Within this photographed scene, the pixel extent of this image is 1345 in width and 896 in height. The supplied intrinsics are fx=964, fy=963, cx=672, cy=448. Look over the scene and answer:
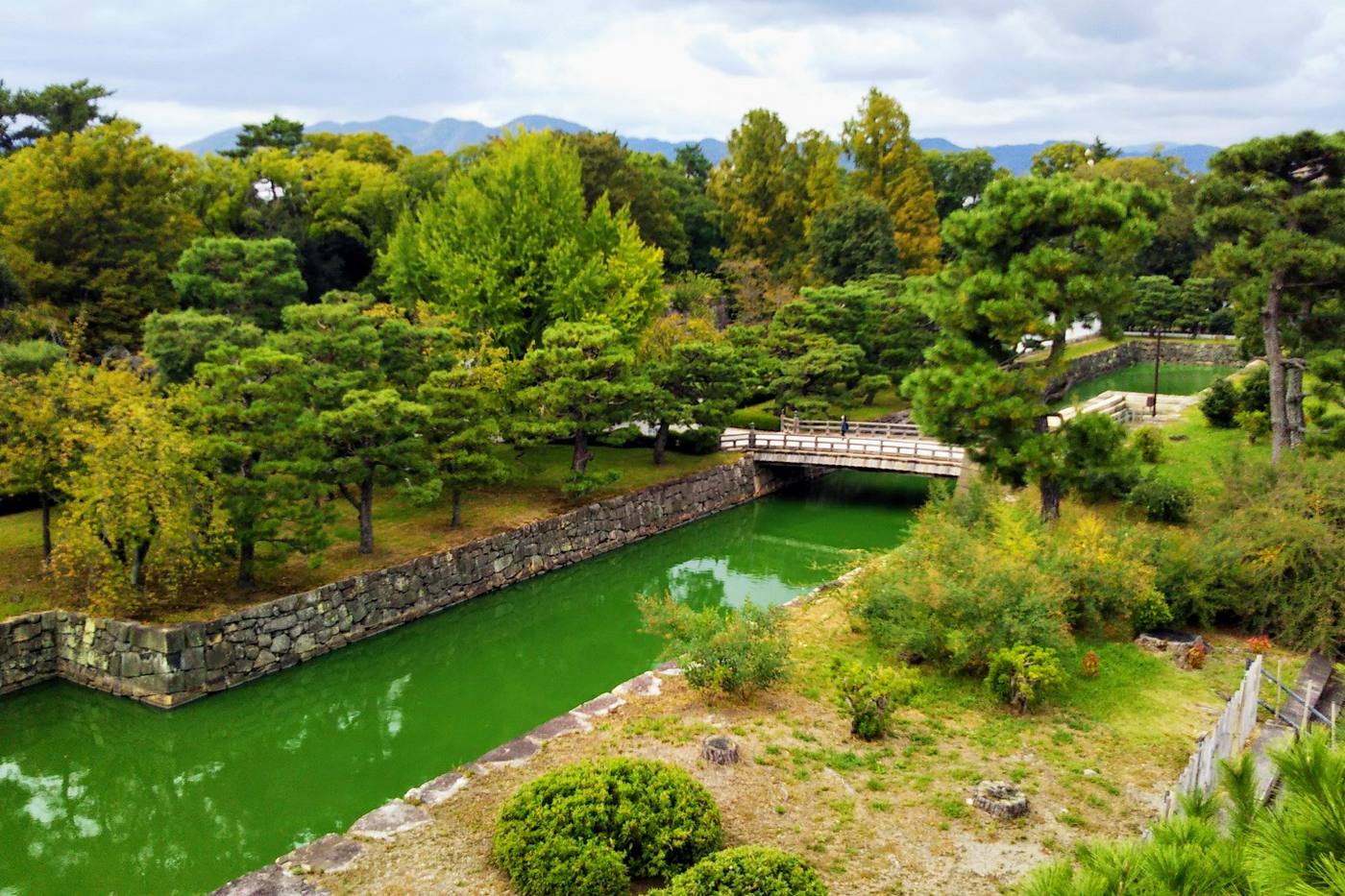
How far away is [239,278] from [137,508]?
1350 centimetres

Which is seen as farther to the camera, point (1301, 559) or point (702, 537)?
point (702, 537)

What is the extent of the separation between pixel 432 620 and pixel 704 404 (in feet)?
34.2

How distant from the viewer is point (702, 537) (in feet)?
89.2

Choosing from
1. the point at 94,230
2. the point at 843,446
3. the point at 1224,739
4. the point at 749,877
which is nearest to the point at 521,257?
the point at 843,446

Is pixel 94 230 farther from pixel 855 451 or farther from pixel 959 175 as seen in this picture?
pixel 959 175

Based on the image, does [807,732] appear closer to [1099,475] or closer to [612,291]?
[1099,475]

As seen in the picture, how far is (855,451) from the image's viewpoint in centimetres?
2955

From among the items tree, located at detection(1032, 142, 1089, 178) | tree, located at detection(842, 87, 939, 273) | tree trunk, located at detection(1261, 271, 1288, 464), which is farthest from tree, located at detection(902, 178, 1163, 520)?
tree, located at detection(1032, 142, 1089, 178)

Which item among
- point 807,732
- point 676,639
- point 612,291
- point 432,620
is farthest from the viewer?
point 612,291

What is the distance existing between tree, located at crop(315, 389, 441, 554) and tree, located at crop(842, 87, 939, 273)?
3273 centimetres

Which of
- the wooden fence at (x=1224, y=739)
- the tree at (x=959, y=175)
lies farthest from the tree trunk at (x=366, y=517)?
the tree at (x=959, y=175)

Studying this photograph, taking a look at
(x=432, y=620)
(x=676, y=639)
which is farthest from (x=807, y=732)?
(x=432, y=620)

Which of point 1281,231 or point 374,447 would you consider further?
point 1281,231

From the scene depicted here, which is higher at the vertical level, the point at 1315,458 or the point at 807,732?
the point at 1315,458
